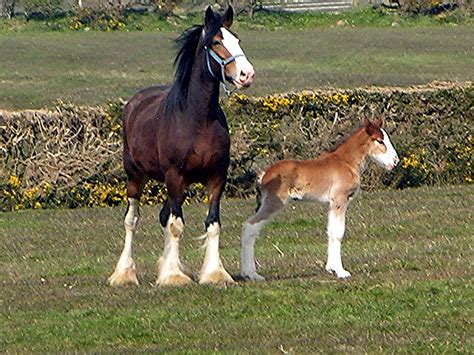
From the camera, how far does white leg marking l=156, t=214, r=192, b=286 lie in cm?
1298

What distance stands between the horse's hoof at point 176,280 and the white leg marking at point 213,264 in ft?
0.42

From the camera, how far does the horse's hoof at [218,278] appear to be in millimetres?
12727

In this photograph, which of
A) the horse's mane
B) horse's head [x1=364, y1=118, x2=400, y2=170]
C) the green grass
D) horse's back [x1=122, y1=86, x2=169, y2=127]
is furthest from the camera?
horse's back [x1=122, y1=86, x2=169, y2=127]

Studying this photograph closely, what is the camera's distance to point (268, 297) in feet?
38.7

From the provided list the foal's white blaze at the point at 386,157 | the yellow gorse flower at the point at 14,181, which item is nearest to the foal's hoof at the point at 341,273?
the foal's white blaze at the point at 386,157

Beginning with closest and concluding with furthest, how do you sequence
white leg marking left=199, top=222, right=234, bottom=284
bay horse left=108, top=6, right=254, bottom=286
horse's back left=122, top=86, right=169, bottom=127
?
1. bay horse left=108, top=6, right=254, bottom=286
2. white leg marking left=199, top=222, right=234, bottom=284
3. horse's back left=122, top=86, right=169, bottom=127

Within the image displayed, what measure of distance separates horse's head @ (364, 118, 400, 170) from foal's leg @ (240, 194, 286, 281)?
3.19 feet

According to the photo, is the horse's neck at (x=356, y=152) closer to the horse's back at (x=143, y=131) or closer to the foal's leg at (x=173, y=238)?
the foal's leg at (x=173, y=238)

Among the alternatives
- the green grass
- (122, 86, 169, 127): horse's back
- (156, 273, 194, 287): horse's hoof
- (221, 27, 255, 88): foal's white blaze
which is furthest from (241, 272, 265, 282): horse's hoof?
(122, 86, 169, 127): horse's back

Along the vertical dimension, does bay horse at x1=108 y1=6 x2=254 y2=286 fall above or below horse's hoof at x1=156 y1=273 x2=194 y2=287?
above

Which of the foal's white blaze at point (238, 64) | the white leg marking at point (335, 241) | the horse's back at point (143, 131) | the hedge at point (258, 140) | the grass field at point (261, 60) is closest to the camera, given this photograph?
the foal's white blaze at point (238, 64)

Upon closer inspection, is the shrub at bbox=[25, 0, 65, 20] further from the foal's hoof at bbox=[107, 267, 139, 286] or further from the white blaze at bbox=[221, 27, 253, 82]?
the white blaze at bbox=[221, 27, 253, 82]

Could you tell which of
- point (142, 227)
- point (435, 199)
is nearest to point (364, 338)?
point (142, 227)

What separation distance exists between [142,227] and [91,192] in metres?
3.63
